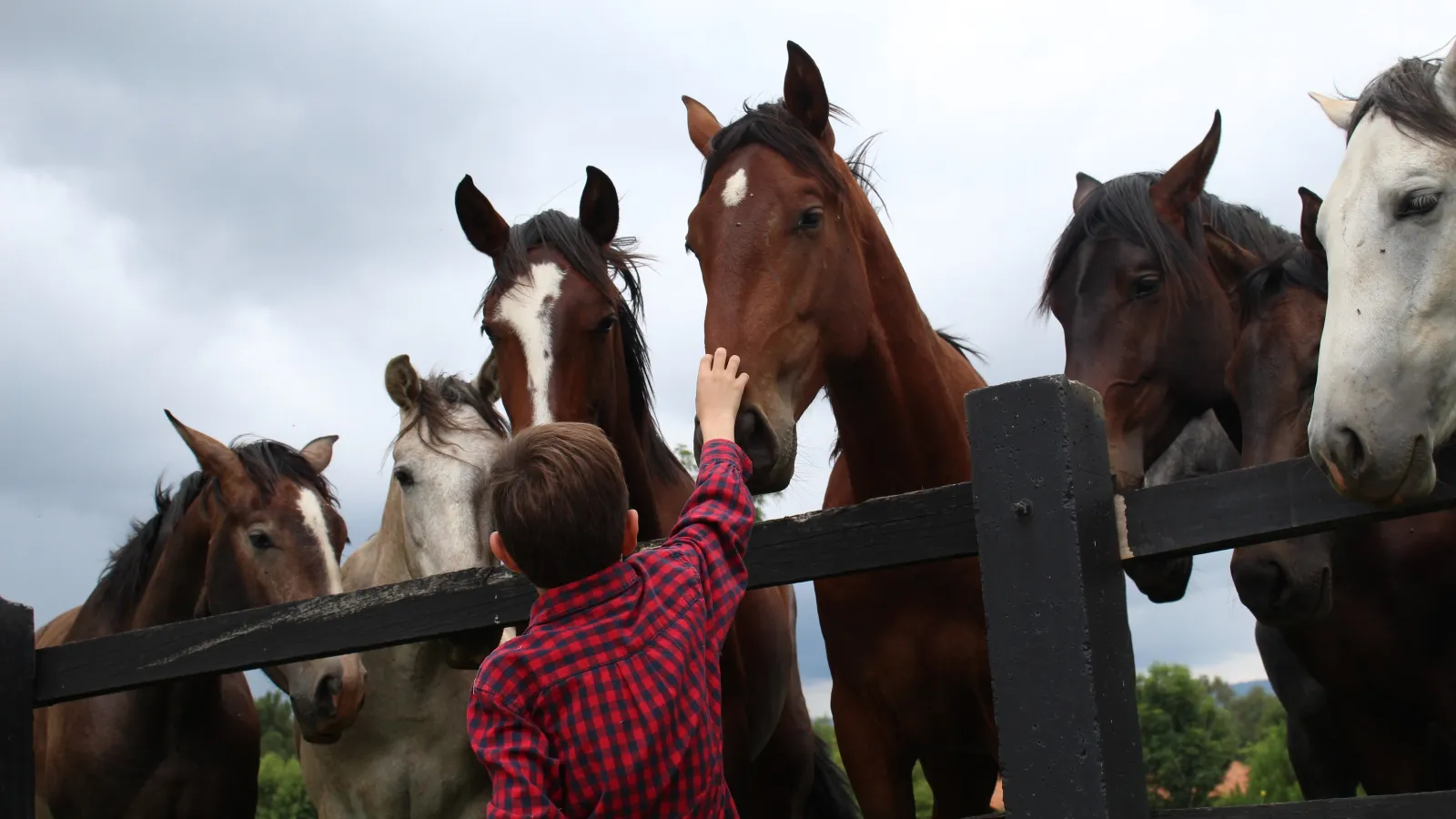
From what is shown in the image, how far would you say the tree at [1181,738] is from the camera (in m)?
13.6

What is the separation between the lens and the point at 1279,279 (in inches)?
149

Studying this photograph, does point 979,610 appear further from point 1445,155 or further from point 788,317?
point 1445,155

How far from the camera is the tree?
1365 cm

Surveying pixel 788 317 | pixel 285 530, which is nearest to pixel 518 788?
pixel 788 317

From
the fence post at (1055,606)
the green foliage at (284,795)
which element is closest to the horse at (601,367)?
the fence post at (1055,606)

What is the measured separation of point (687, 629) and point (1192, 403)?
2.45 m

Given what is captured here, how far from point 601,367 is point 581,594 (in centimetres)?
218

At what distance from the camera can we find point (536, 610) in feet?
6.72

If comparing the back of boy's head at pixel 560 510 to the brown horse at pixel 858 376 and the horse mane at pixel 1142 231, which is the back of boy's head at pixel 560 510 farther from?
the horse mane at pixel 1142 231

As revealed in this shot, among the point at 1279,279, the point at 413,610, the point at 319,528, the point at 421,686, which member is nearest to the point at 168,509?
the point at 319,528

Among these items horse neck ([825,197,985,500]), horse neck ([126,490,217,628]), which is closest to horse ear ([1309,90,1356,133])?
horse neck ([825,197,985,500])

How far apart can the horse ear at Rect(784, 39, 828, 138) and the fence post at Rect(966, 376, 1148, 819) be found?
5.63 feet

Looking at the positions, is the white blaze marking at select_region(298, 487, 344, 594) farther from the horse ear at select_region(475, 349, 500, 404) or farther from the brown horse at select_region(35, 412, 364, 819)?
the horse ear at select_region(475, 349, 500, 404)

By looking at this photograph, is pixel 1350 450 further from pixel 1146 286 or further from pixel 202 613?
pixel 202 613
